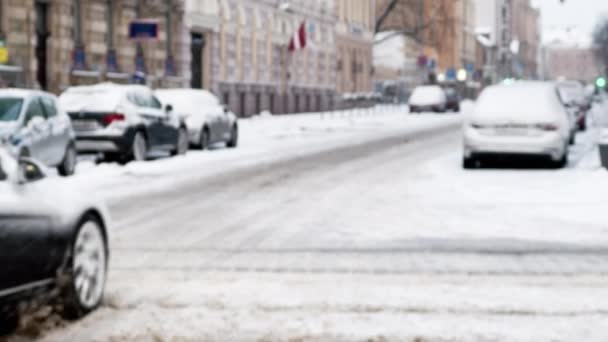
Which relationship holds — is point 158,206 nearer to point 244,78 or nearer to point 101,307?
point 101,307

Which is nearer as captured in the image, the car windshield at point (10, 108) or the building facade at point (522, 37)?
the car windshield at point (10, 108)

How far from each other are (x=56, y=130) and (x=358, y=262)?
9.81 m

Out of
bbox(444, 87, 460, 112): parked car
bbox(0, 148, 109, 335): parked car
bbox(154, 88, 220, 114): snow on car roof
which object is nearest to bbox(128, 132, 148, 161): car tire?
bbox(154, 88, 220, 114): snow on car roof

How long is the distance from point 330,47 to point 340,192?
50.2 m

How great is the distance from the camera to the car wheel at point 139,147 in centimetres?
2148

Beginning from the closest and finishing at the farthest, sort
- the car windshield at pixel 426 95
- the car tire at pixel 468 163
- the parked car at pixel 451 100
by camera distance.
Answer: the car tire at pixel 468 163, the car windshield at pixel 426 95, the parked car at pixel 451 100

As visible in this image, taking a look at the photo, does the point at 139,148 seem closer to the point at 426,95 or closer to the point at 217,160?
the point at 217,160

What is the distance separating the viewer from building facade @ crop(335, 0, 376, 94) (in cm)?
6825

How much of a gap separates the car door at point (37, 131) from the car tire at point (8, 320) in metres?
10.4

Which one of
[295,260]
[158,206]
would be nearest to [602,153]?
[158,206]

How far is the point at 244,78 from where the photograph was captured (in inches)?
1957

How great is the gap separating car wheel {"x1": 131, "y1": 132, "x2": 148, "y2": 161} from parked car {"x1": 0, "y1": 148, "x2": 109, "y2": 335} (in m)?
14.3

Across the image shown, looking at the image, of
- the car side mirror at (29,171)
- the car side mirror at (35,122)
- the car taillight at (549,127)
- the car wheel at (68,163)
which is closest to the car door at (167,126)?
the car wheel at (68,163)

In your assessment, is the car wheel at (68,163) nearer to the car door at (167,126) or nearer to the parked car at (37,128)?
the parked car at (37,128)
